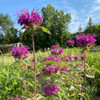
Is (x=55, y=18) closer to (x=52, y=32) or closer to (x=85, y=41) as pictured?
(x=52, y=32)

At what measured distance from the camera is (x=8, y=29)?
815 inches

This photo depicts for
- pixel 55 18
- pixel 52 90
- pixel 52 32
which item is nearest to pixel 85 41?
pixel 52 90

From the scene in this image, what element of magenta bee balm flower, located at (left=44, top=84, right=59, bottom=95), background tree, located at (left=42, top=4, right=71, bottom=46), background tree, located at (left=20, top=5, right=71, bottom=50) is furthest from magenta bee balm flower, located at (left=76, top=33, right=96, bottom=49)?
background tree, located at (left=42, top=4, right=71, bottom=46)

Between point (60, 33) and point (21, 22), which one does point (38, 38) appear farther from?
point (21, 22)

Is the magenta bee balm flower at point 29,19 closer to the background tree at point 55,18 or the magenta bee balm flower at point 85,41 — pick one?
the magenta bee balm flower at point 85,41

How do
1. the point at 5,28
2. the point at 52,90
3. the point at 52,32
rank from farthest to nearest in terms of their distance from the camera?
the point at 5,28, the point at 52,32, the point at 52,90

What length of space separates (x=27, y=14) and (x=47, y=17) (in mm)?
20290

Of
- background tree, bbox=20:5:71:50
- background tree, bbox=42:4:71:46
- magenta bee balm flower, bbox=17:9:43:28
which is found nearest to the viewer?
magenta bee balm flower, bbox=17:9:43:28

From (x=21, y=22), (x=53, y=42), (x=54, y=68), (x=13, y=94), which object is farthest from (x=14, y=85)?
(x=53, y=42)

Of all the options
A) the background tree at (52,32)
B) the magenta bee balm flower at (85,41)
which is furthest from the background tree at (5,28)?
the magenta bee balm flower at (85,41)

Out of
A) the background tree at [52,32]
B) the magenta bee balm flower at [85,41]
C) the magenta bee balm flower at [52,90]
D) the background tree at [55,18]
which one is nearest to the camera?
the magenta bee balm flower at [52,90]

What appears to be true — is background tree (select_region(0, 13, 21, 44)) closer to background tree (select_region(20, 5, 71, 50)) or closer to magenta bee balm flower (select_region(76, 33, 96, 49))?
background tree (select_region(20, 5, 71, 50))

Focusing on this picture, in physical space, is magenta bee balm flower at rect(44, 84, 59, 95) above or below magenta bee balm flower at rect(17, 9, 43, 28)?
below

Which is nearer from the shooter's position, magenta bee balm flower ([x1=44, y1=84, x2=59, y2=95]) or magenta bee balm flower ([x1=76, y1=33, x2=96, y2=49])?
magenta bee balm flower ([x1=44, y1=84, x2=59, y2=95])
